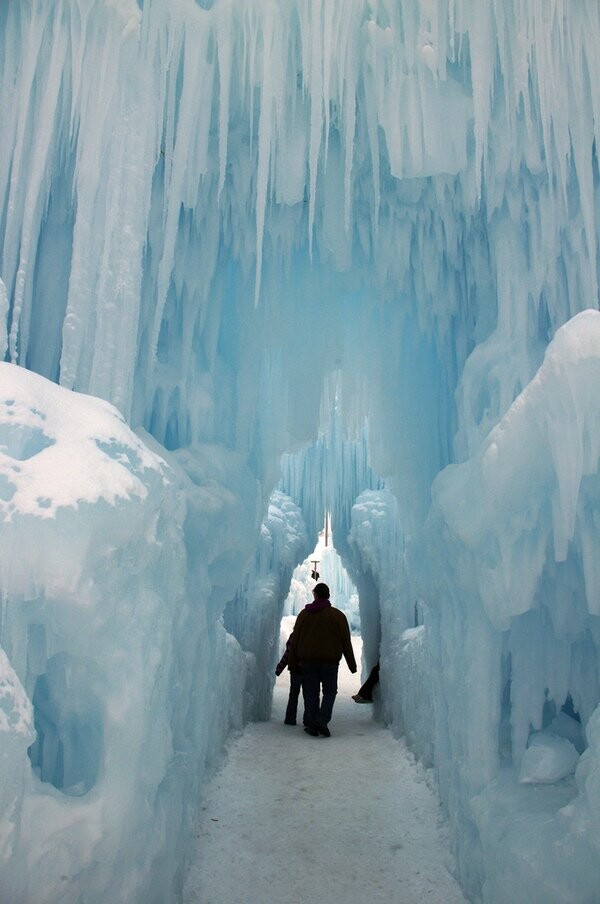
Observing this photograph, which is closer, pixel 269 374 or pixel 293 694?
pixel 269 374

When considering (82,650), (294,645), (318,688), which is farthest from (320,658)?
(82,650)

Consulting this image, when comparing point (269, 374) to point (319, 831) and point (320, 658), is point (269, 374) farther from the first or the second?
point (319, 831)

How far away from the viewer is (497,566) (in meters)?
4.05

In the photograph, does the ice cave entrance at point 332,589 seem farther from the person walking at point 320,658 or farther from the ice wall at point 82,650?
the ice wall at point 82,650

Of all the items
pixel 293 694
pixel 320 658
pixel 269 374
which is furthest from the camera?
pixel 293 694

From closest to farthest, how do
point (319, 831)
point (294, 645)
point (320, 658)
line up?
point (319, 831) < point (320, 658) < point (294, 645)

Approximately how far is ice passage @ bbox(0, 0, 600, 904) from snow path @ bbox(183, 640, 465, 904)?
32 centimetres

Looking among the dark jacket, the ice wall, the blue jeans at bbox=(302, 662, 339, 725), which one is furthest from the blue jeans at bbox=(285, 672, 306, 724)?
the ice wall

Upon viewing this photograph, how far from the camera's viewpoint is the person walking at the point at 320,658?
297 inches

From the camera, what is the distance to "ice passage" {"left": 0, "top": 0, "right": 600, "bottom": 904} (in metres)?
3.06

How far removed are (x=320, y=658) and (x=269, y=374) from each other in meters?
3.07

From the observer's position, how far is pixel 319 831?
16.1 ft

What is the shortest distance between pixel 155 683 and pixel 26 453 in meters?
1.26

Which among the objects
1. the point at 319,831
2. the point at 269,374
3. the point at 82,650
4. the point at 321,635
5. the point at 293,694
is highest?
the point at 269,374
